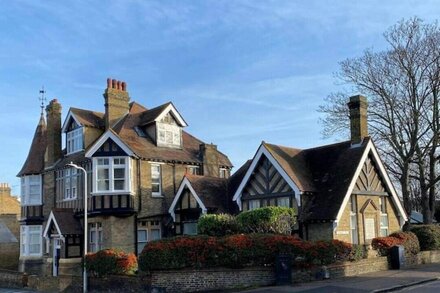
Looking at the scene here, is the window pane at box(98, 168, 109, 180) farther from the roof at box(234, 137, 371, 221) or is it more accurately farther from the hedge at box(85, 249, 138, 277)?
the roof at box(234, 137, 371, 221)

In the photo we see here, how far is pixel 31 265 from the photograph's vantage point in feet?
117

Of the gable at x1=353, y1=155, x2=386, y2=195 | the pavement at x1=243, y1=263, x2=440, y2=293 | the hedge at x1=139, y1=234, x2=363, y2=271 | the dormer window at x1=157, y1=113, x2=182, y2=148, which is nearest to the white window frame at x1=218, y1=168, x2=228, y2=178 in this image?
the dormer window at x1=157, y1=113, x2=182, y2=148

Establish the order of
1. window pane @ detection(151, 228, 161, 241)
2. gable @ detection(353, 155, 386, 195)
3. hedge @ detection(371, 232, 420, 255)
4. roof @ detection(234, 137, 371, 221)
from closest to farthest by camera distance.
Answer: hedge @ detection(371, 232, 420, 255), roof @ detection(234, 137, 371, 221), gable @ detection(353, 155, 386, 195), window pane @ detection(151, 228, 161, 241)

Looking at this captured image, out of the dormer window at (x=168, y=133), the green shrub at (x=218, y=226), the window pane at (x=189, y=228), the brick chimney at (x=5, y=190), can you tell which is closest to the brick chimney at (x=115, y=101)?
the dormer window at (x=168, y=133)

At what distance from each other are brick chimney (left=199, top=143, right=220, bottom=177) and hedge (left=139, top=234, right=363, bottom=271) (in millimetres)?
13960

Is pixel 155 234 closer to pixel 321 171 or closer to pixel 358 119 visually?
pixel 321 171

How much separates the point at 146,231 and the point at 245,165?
7.32 m

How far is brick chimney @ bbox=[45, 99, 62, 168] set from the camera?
3578 centimetres

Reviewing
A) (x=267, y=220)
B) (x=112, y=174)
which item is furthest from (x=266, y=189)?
(x=112, y=174)

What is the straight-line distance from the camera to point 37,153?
37938mm

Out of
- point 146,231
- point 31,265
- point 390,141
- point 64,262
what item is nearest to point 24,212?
point 31,265

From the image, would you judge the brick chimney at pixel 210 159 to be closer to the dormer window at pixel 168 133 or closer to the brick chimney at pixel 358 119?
the dormer window at pixel 168 133

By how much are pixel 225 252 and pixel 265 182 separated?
798 cm

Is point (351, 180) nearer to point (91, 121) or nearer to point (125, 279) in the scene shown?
point (125, 279)
